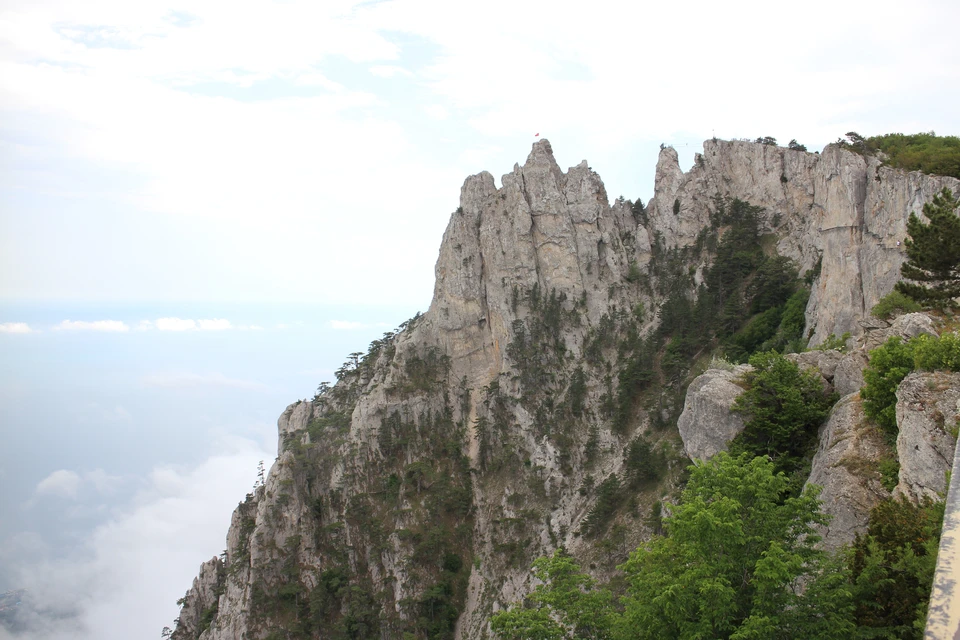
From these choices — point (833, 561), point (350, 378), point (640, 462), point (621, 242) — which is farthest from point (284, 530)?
point (833, 561)

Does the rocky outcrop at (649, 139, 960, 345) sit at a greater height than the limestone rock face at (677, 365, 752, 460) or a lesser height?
greater

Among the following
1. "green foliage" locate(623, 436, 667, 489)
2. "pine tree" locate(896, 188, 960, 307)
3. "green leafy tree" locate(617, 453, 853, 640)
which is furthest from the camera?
"green foliage" locate(623, 436, 667, 489)

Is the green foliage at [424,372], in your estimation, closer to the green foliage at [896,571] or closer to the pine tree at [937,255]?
the pine tree at [937,255]

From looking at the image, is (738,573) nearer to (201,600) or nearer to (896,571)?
(896,571)

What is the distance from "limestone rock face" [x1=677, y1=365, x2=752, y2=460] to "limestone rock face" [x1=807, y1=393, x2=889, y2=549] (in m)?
5.54

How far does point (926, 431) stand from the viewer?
18.3 meters

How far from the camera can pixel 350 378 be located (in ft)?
275

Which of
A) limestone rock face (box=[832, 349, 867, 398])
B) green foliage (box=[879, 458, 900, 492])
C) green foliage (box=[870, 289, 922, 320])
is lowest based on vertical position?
green foliage (box=[879, 458, 900, 492])

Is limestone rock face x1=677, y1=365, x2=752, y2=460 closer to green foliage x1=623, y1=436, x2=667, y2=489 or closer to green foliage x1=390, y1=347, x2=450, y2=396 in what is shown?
green foliage x1=623, y1=436, x2=667, y2=489

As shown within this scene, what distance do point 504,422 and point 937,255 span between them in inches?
1818

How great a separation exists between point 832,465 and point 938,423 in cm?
404

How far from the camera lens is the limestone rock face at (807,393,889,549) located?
19438 mm

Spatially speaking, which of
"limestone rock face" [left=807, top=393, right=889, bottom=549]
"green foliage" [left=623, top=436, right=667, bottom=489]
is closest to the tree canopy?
"limestone rock face" [left=807, top=393, right=889, bottom=549]

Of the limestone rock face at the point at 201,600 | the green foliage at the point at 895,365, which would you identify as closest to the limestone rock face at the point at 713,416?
the green foliage at the point at 895,365
